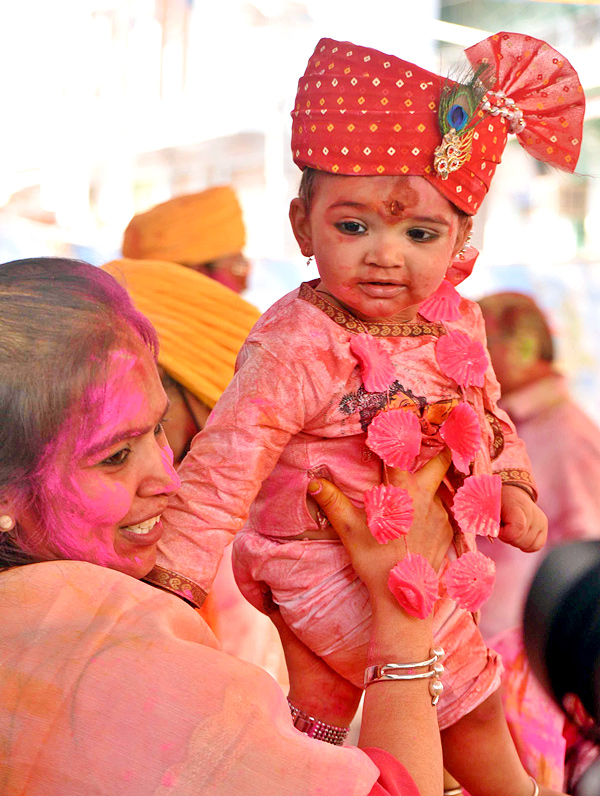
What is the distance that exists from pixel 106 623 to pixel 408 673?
431 mm

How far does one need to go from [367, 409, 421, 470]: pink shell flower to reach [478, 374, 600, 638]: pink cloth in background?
1819 millimetres

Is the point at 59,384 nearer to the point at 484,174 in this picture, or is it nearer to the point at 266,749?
the point at 266,749

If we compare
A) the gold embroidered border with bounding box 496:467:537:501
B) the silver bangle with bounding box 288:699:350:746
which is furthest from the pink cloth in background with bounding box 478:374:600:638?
the silver bangle with bounding box 288:699:350:746

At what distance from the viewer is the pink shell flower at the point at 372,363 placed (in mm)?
1207

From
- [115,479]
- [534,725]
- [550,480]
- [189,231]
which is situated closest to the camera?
[115,479]

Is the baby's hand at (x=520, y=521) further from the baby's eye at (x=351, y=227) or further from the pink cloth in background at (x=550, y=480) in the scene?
the pink cloth in background at (x=550, y=480)

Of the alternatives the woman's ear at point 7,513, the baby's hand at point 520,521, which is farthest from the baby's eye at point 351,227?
A: the woman's ear at point 7,513

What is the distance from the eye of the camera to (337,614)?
49.7 inches

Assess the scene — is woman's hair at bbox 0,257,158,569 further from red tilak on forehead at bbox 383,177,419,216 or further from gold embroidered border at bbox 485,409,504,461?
gold embroidered border at bbox 485,409,504,461

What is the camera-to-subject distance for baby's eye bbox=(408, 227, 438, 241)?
1.22 m

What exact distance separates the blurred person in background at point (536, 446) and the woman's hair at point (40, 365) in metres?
1.66

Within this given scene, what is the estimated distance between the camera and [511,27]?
185 inches

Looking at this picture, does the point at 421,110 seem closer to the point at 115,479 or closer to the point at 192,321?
the point at 115,479

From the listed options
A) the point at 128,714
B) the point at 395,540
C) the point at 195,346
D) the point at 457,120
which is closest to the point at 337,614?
the point at 395,540
